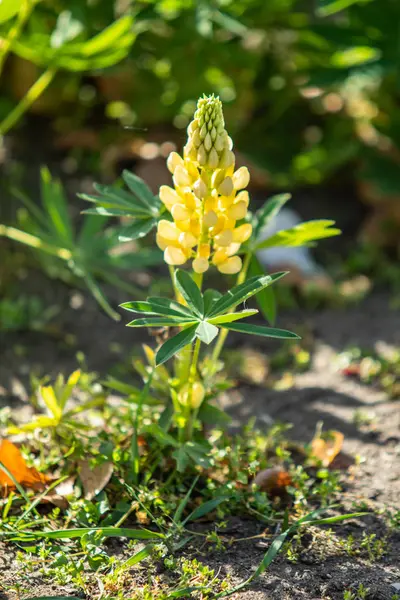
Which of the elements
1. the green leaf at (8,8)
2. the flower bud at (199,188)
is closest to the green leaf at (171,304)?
the flower bud at (199,188)

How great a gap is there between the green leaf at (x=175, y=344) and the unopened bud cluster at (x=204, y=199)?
0.16m

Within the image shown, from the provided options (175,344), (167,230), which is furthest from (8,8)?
(175,344)

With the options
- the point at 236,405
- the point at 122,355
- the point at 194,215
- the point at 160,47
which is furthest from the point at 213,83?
the point at 194,215

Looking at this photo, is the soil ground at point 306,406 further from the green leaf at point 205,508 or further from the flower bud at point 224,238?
the flower bud at point 224,238

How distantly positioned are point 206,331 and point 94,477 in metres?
0.49

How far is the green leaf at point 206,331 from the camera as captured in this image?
129cm

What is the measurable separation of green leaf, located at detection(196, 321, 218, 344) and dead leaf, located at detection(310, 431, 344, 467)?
1.93ft

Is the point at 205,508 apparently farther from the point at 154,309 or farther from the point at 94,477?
the point at 154,309

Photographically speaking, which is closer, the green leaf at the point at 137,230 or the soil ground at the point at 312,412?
the soil ground at the point at 312,412

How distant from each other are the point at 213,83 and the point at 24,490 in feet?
6.17

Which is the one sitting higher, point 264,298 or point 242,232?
point 242,232

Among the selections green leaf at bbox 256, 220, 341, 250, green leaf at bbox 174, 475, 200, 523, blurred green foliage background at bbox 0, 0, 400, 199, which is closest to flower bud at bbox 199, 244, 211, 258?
green leaf at bbox 256, 220, 341, 250

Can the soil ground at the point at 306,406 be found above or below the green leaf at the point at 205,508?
below

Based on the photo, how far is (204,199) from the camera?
4.78 feet
